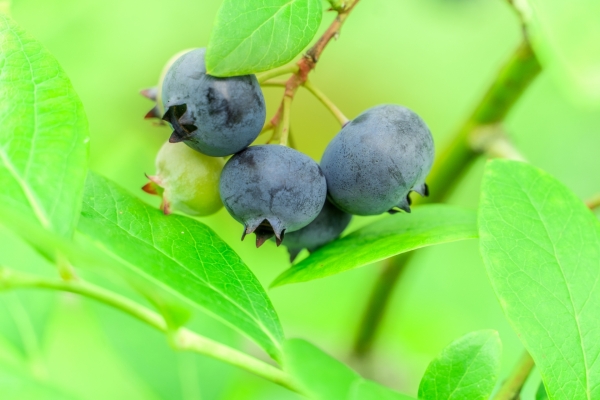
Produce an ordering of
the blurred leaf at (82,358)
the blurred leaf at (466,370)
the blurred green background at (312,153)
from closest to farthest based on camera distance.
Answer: the blurred leaf at (466,370) < the blurred green background at (312,153) < the blurred leaf at (82,358)

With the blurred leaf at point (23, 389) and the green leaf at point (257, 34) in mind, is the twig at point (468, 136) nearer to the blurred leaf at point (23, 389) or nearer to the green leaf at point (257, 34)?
the green leaf at point (257, 34)

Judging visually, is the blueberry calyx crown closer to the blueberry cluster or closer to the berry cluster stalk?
the blueberry cluster

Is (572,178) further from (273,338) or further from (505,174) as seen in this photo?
(273,338)

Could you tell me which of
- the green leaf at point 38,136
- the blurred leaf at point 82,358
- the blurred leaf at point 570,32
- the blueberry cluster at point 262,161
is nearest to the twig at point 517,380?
the blueberry cluster at point 262,161

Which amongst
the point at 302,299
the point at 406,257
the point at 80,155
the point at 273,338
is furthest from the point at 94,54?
the point at 273,338

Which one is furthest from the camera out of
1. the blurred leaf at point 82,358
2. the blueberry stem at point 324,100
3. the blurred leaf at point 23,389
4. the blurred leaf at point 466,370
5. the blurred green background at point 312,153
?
the blurred leaf at point 82,358

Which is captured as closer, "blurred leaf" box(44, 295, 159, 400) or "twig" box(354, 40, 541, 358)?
"twig" box(354, 40, 541, 358)

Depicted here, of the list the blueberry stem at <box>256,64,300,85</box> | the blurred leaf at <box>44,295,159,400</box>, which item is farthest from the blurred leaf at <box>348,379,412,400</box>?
the blurred leaf at <box>44,295,159,400</box>
